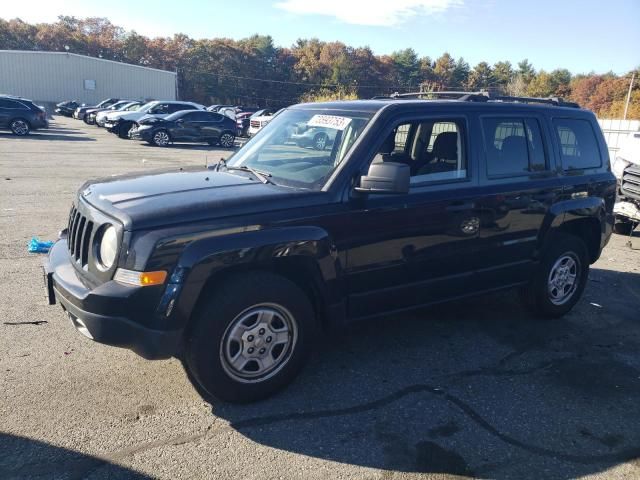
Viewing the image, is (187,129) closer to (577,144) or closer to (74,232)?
(577,144)

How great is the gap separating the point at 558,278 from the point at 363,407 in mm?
2701

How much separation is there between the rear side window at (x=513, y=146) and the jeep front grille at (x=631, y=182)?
5.02 metres

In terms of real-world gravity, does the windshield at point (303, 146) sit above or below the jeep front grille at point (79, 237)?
above

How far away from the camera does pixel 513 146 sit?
4590 mm

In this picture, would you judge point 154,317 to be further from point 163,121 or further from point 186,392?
point 163,121

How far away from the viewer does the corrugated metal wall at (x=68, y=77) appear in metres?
52.3

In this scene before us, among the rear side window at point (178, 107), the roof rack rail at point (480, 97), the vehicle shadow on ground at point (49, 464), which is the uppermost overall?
the rear side window at point (178, 107)

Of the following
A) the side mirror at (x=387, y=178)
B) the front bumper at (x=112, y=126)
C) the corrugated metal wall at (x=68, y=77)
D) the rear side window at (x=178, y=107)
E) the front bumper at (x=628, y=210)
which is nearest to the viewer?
the side mirror at (x=387, y=178)

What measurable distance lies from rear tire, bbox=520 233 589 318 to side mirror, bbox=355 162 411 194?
219 centimetres

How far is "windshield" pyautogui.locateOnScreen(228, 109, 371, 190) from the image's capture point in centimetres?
378

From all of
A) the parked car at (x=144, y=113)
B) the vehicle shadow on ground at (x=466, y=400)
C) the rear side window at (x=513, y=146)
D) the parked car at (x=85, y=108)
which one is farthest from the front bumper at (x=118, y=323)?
the parked car at (x=85, y=108)

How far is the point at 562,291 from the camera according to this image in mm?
5215

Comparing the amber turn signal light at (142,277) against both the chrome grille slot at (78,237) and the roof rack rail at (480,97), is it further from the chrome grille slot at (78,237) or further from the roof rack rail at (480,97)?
the roof rack rail at (480,97)

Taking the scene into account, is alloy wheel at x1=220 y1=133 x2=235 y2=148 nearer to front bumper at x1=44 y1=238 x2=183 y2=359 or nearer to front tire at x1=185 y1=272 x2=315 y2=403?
front tire at x1=185 y1=272 x2=315 y2=403
